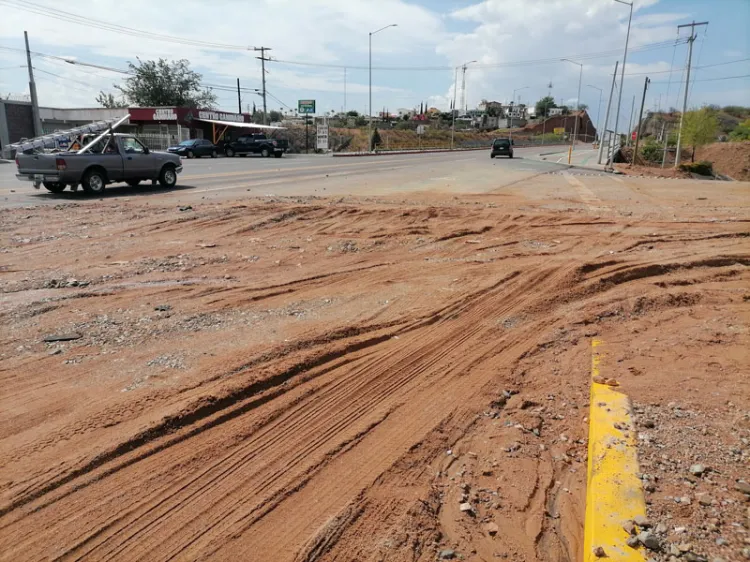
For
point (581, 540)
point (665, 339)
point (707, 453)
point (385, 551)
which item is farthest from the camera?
point (665, 339)

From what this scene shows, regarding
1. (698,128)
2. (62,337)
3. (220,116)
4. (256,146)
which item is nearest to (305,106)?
(220,116)

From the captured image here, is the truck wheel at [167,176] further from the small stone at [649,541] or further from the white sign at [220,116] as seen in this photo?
the white sign at [220,116]

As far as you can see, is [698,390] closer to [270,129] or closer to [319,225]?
[319,225]

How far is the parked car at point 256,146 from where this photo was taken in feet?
150

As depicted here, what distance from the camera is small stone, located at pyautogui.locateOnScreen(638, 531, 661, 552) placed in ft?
9.21

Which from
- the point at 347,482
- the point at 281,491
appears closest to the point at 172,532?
the point at 281,491

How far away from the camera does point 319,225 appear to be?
11.4 metres

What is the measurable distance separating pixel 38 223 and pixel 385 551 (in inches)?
452

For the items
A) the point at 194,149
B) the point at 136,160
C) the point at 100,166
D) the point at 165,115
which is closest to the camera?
the point at 100,166

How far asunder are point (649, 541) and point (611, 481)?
505mm

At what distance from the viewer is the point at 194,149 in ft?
142

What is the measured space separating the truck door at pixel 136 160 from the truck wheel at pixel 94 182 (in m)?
0.91

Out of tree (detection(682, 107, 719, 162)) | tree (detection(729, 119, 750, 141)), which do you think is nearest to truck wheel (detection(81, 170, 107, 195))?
tree (detection(682, 107, 719, 162))

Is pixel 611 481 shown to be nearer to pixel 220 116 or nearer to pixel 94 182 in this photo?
pixel 94 182
